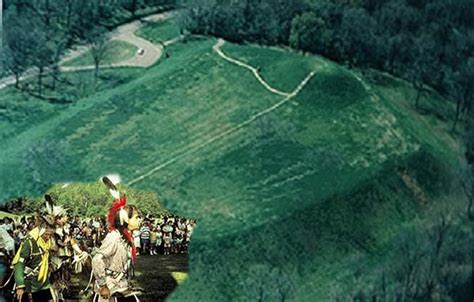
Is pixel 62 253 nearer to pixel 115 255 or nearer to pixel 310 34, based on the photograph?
pixel 115 255

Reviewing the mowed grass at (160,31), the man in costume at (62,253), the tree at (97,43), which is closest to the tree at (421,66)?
the mowed grass at (160,31)

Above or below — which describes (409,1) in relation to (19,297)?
above

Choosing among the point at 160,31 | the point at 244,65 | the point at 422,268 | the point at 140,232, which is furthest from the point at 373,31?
the point at 140,232

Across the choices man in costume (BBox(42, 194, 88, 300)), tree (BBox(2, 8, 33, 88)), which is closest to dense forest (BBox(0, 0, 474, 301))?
tree (BBox(2, 8, 33, 88))

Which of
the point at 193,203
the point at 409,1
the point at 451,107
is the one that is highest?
the point at 409,1

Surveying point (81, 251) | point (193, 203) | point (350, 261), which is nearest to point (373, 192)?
point (350, 261)

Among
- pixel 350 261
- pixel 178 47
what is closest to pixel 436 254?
pixel 350 261

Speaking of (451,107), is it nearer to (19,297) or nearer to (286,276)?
(286,276)
